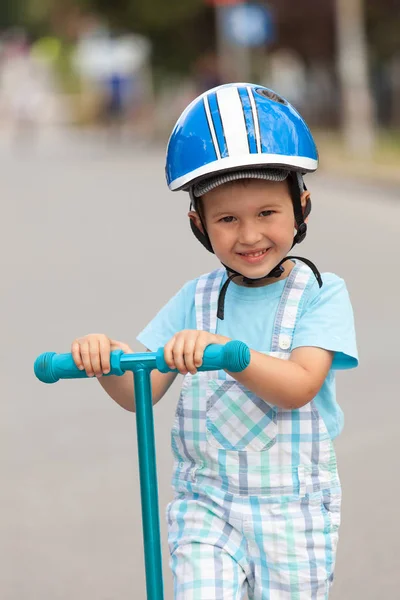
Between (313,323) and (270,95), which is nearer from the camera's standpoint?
(313,323)

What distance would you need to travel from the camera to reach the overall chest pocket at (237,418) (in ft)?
11.1

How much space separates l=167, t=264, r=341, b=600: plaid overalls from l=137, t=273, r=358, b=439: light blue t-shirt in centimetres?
4

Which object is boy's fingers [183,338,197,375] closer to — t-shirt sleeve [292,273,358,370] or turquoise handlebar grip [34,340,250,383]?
turquoise handlebar grip [34,340,250,383]

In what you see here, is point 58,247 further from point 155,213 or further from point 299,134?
point 299,134

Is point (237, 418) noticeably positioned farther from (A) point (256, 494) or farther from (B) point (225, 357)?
(B) point (225, 357)

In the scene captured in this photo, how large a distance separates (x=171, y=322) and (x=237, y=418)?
362 millimetres

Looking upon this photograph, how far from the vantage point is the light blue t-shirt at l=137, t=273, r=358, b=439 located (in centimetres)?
341

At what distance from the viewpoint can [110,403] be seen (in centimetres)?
761

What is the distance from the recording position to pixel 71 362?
9.98 feet

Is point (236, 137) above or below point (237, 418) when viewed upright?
above

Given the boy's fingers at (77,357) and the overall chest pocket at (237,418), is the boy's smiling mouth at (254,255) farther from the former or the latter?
the boy's fingers at (77,357)

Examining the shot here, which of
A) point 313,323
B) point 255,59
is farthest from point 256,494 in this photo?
point 255,59

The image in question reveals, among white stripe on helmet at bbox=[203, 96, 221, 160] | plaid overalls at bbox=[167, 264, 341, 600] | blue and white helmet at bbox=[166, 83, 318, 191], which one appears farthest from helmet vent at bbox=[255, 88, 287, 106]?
plaid overalls at bbox=[167, 264, 341, 600]

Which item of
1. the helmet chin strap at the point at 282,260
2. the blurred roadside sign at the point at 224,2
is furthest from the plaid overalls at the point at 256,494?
the blurred roadside sign at the point at 224,2
